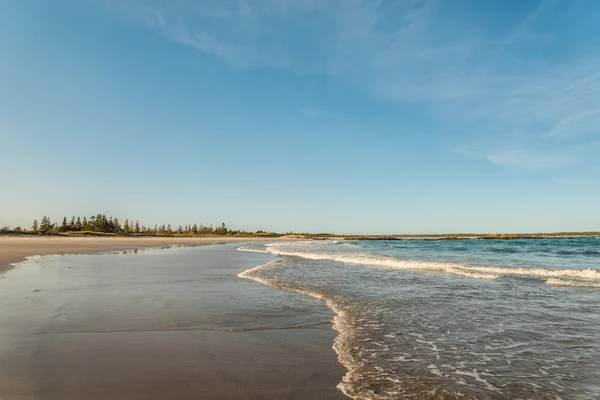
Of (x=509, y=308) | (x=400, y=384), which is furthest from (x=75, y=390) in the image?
(x=509, y=308)

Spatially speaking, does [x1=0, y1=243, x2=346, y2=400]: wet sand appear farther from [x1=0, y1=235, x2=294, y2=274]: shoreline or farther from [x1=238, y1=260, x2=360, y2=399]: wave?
[x1=0, y1=235, x2=294, y2=274]: shoreline

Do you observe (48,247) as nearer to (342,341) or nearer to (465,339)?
(342,341)

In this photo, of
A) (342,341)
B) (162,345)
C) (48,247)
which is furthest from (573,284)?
(48,247)

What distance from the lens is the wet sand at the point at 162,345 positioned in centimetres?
466

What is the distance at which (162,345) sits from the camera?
6.44m

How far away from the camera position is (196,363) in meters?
5.58

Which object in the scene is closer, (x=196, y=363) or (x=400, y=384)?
(x=400, y=384)

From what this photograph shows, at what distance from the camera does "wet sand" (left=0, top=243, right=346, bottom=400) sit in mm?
4656

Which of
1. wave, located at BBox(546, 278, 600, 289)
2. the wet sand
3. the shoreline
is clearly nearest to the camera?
the wet sand

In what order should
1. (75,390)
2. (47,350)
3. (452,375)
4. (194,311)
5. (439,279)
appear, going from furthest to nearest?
1. (439,279)
2. (194,311)
3. (47,350)
4. (452,375)
5. (75,390)

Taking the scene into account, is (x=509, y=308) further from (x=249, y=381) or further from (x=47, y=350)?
(x=47, y=350)

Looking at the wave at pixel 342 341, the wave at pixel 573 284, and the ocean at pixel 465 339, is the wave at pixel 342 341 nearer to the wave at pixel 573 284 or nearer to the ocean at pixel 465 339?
the ocean at pixel 465 339

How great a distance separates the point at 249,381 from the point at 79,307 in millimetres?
6575

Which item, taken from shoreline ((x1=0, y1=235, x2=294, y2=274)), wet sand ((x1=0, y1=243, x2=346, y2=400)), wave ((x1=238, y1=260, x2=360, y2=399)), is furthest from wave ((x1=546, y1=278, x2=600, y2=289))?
shoreline ((x1=0, y1=235, x2=294, y2=274))
